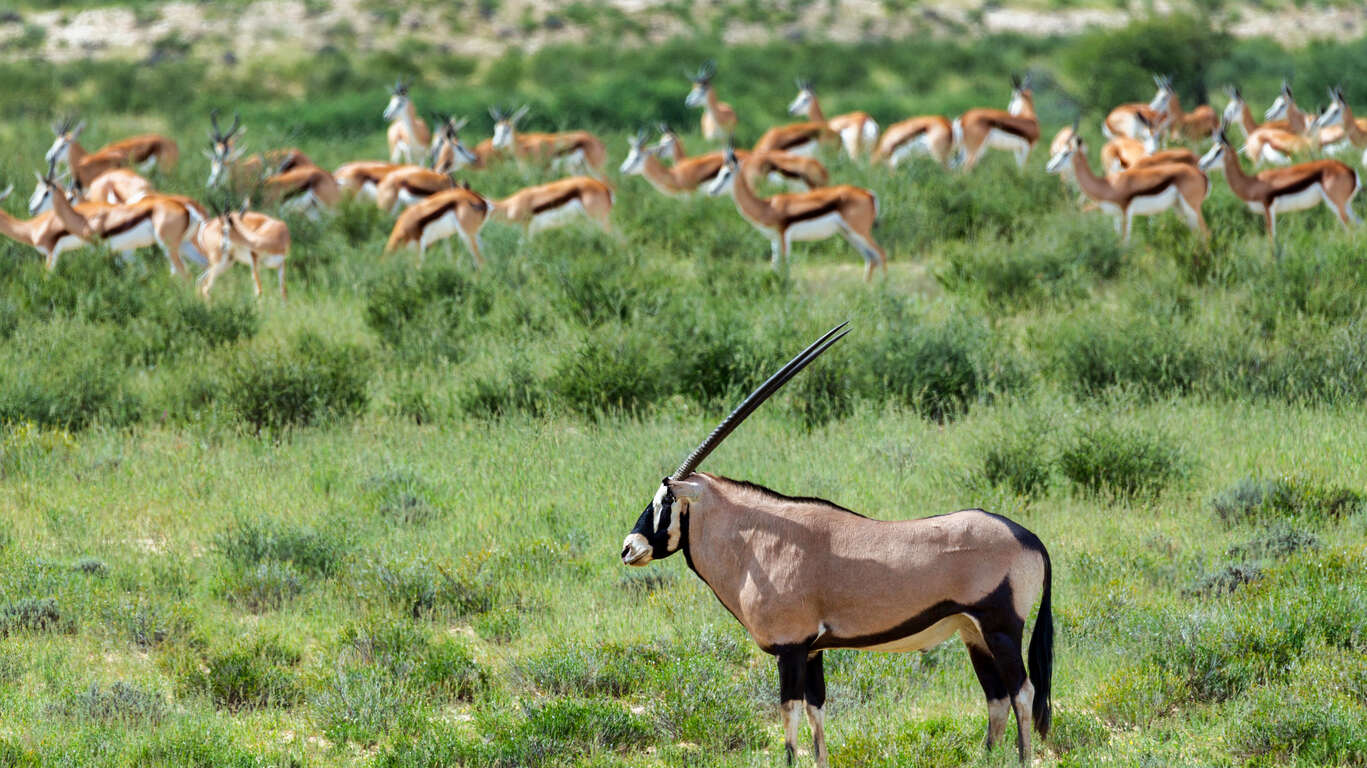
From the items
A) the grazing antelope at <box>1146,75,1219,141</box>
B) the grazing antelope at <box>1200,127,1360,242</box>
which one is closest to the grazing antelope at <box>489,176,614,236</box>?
the grazing antelope at <box>1200,127,1360,242</box>

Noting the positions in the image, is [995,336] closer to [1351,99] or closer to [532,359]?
[532,359]

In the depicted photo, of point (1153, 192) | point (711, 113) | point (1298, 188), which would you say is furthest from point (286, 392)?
point (711, 113)

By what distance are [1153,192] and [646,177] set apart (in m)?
6.20

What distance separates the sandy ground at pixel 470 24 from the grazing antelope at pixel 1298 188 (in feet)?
75.7

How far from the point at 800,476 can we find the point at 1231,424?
8.78ft

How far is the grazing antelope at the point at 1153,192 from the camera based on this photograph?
1362 cm

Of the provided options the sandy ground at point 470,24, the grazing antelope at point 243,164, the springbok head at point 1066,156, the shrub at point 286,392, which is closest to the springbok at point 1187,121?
the springbok head at point 1066,156

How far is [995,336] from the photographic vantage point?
10000mm

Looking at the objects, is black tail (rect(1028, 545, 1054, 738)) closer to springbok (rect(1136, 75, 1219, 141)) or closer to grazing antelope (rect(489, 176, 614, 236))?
grazing antelope (rect(489, 176, 614, 236))

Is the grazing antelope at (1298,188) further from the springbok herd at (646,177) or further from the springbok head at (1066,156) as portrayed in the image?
the springbok head at (1066,156)

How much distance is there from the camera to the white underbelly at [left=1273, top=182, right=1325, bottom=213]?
13531 millimetres

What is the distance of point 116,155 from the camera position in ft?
58.6

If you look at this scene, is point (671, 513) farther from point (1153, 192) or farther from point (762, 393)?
point (1153, 192)

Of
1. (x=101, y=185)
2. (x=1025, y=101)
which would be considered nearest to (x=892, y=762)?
(x=101, y=185)
